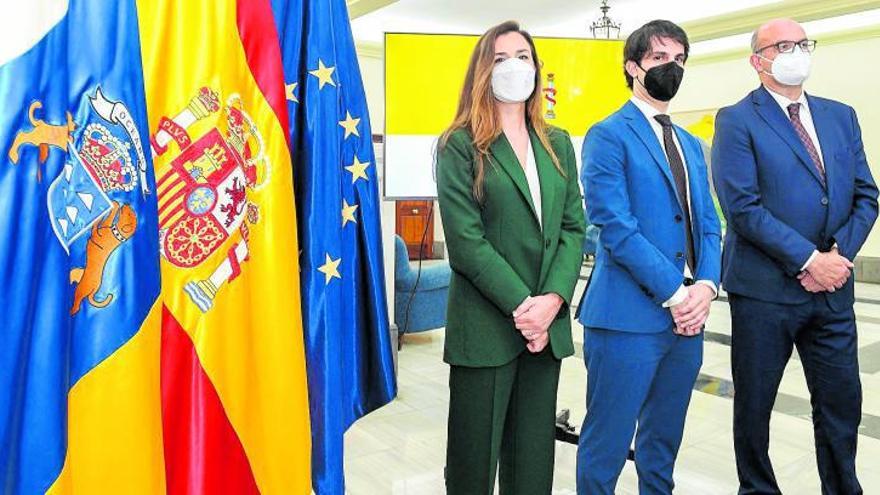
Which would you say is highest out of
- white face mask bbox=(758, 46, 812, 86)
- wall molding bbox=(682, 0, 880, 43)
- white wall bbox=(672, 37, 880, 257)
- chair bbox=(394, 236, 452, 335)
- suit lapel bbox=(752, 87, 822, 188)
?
wall molding bbox=(682, 0, 880, 43)

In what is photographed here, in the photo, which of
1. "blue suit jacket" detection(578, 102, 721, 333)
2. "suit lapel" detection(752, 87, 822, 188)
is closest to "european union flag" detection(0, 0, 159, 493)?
"blue suit jacket" detection(578, 102, 721, 333)

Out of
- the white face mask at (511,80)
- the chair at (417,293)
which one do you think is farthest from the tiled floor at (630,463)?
the white face mask at (511,80)

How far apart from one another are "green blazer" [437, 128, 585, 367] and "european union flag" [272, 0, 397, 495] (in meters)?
0.41

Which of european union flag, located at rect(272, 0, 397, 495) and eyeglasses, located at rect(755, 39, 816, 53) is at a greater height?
eyeglasses, located at rect(755, 39, 816, 53)

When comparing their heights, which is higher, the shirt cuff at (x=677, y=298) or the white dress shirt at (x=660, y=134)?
the white dress shirt at (x=660, y=134)

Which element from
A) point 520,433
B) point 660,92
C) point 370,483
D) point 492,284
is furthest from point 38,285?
point 370,483

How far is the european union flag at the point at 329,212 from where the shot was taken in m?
1.23

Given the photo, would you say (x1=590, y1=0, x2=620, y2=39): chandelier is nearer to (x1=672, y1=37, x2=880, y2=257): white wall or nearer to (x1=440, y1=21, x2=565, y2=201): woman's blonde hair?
(x1=672, y1=37, x2=880, y2=257): white wall

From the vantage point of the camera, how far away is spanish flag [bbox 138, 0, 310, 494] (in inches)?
42.3

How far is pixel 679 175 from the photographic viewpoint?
6.43 feet

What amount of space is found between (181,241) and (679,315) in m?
1.32

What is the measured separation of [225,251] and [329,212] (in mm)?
200

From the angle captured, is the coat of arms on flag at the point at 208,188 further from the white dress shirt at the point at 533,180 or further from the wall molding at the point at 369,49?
the wall molding at the point at 369,49

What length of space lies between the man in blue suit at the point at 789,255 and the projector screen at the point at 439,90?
918 mm
